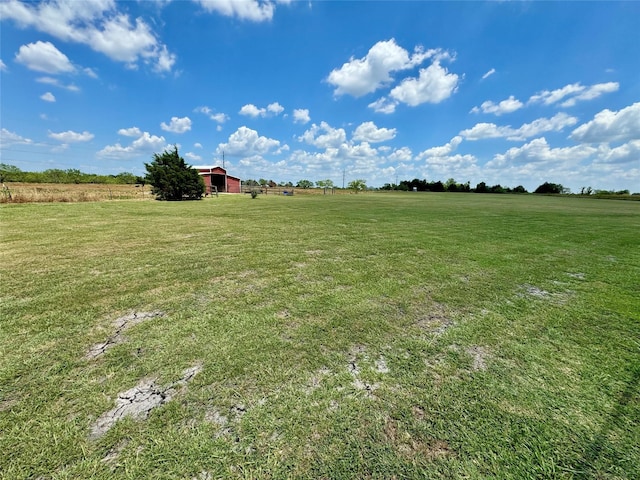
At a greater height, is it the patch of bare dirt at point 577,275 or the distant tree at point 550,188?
the distant tree at point 550,188

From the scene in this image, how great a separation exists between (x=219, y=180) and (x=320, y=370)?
4182cm

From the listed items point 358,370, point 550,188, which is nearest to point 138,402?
point 358,370

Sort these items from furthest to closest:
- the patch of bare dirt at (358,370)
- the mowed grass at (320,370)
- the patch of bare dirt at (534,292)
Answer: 1. the patch of bare dirt at (534,292)
2. the patch of bare dirt at (358,370)
3. the mowed grass at (320,370)

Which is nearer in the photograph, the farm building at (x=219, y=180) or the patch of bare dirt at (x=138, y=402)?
the patch of bare dirt at (x=138, y=402)

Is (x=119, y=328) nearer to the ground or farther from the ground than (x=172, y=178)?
nearer to the ground

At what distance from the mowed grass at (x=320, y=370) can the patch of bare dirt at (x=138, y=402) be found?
0.13 ft

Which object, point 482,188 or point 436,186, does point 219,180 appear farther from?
point 482,188

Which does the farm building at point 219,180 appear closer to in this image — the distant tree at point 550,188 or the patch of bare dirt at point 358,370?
the patch of bare dirt at point 358,370

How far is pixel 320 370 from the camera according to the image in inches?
89.3

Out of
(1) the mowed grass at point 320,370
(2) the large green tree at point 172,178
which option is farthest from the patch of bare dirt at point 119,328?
(2) the large green tree at point 172,178

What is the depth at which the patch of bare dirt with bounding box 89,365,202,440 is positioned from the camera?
1.72 m

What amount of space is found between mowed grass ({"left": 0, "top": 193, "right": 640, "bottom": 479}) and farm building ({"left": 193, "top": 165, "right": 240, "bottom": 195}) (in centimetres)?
3392

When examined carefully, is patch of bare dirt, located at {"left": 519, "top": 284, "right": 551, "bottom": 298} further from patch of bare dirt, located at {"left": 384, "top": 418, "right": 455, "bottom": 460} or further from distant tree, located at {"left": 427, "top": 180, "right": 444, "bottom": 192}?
distant tree, located at {"left": 427, "top": 180, "right": 444, "bottom": 192}

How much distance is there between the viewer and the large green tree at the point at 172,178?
2317 cm
